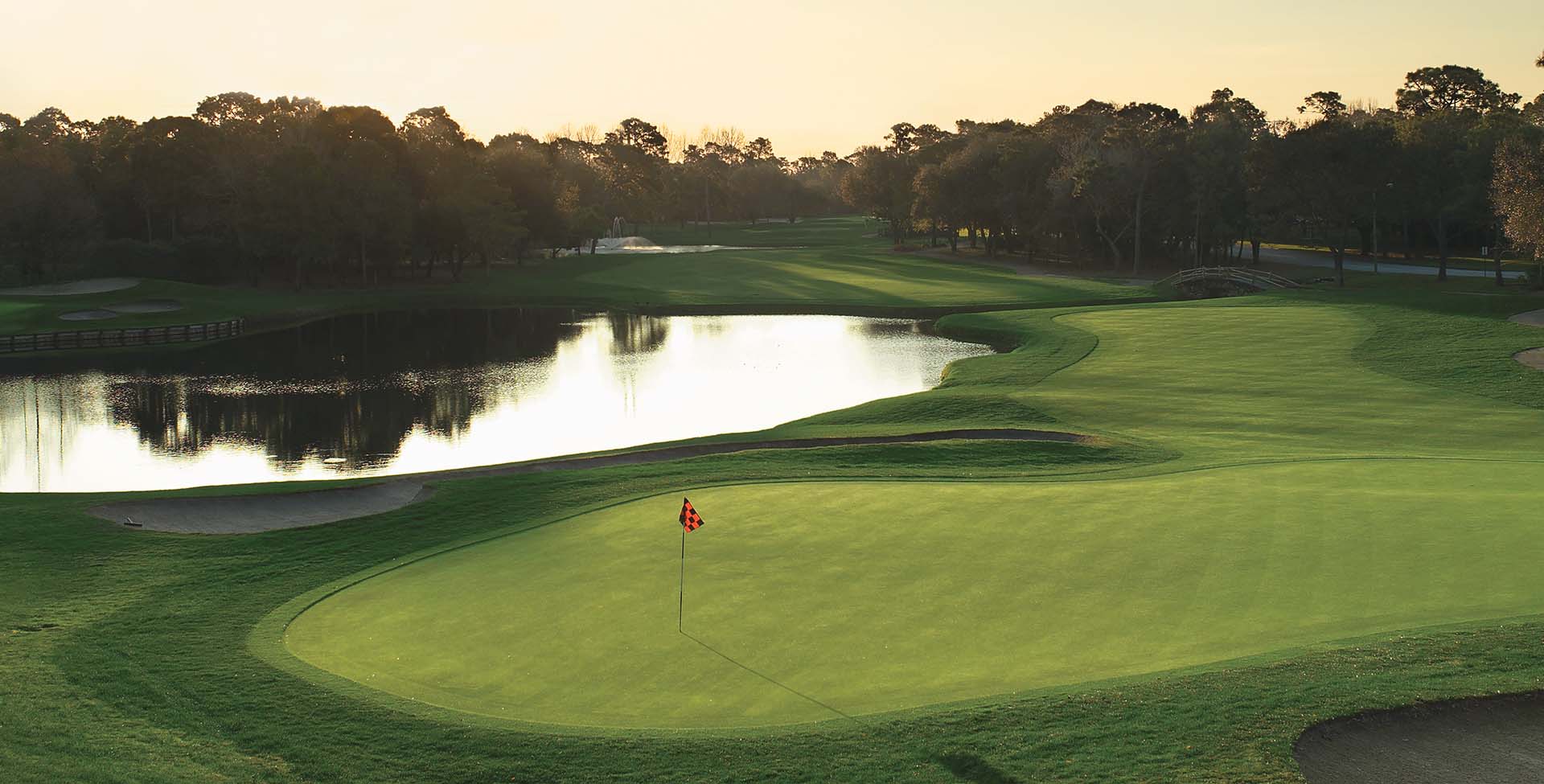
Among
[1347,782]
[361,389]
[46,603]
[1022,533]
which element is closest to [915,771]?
[1347,782]

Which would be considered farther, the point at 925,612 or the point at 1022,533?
the point at 1022,533

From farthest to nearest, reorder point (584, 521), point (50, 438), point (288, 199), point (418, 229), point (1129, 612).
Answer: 1. point (418, 229)
2. point (288, 199)
3. point (50, 438)
4. point (584, 521)
5. point (1129, 612)

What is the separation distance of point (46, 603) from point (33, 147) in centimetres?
9645

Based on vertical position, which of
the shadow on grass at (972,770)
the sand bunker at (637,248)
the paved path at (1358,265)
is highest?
the sand bunker at (637,248)

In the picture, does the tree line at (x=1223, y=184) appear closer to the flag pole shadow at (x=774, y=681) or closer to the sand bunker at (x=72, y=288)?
the flag pole shadow at (x=774, y=681)

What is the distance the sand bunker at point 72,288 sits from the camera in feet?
252

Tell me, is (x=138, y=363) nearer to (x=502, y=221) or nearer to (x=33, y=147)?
(x=502, y=221)

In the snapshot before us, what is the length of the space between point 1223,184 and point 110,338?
253 feet

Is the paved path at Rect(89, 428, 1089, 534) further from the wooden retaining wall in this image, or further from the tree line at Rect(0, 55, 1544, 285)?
the tree line at Rect(0, 55, 1544, 285)

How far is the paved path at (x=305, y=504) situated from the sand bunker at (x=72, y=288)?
60.8m

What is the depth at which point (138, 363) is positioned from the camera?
57250mm

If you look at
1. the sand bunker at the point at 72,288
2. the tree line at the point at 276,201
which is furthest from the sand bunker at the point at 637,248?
the sand bunker at the point at 72,288

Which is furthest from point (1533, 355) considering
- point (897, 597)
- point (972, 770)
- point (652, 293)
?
point (652, 293)

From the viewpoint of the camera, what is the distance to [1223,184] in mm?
93562
